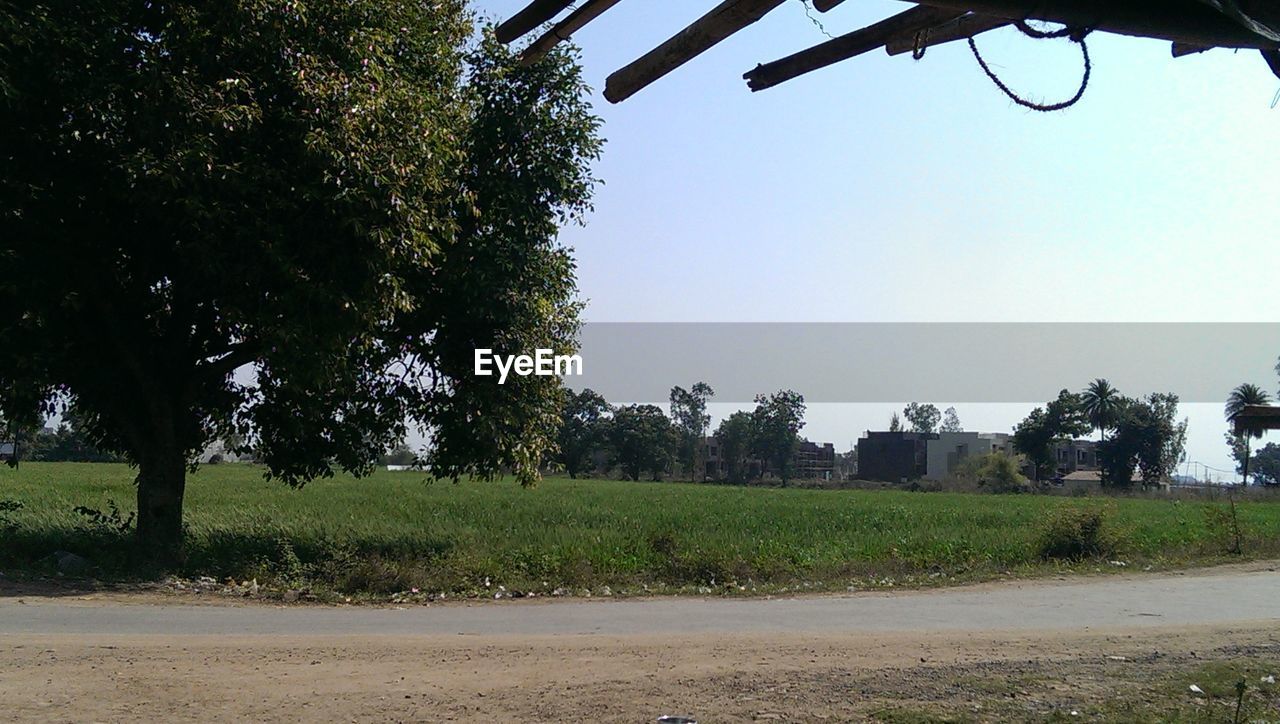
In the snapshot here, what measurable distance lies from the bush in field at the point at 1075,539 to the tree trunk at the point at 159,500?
14559 millimetres

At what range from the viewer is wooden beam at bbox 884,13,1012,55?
5.39 m

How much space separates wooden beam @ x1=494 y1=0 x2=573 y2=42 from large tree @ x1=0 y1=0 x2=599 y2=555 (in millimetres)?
6970

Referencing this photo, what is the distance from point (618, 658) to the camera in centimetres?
789

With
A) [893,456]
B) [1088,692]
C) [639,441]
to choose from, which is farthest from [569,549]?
[893,456]

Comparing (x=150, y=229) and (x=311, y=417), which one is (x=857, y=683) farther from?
(x=150, y=229)

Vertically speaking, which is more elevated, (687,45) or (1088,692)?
(687,45)

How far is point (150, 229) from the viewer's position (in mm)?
13250

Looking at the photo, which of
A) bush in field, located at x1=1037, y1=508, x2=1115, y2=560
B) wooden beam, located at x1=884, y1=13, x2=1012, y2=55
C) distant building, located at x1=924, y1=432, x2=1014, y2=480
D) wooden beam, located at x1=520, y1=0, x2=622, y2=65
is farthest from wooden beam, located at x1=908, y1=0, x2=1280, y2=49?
distant building, located at x1=924, y1=432, x2=1014, y2=480

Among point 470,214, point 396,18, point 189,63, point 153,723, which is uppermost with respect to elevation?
point 396,18

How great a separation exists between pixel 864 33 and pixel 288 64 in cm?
902

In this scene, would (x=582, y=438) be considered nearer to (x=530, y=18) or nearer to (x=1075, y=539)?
(x=1075, y=539)

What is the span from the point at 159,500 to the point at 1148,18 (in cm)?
1391

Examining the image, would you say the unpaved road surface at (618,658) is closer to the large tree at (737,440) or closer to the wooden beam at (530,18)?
the wooden beam at (530,18)

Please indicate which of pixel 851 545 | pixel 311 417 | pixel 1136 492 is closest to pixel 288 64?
pixel 311 417
